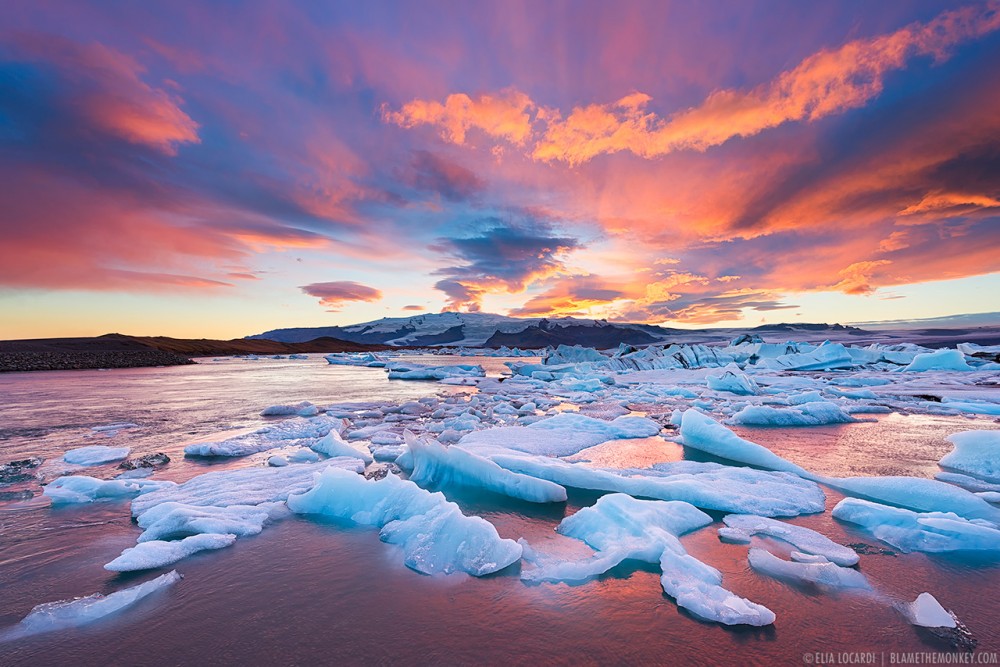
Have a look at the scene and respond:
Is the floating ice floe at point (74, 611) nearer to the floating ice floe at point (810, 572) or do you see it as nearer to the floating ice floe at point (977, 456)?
the floating ice floe at point (810, 572)

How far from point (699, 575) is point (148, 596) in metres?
3.24

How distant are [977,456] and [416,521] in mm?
6380

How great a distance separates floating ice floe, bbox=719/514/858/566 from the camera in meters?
2.87

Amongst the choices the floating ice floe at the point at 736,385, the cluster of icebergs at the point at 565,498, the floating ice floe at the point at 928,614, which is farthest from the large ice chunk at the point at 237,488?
→ the floating ice floe at the point at 736,385

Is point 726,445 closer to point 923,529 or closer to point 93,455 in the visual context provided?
point 923,529

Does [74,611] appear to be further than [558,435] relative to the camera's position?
No

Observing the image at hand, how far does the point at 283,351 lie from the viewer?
221ft

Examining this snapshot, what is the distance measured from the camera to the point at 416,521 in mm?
3303

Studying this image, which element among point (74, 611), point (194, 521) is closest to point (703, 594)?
point (74, 611)

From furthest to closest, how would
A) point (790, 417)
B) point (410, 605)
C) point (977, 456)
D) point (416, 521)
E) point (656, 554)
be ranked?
point (790, 417), point (977, 456), point (416, 521), point (656, 554), point (410, 605)

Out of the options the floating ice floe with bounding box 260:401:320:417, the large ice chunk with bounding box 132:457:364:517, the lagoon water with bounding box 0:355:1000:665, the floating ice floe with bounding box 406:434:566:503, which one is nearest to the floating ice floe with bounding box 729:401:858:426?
the lagoon water with bounding box 0:355:1000:665

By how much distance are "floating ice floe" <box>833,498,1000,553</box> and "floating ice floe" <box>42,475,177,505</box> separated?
6.28m

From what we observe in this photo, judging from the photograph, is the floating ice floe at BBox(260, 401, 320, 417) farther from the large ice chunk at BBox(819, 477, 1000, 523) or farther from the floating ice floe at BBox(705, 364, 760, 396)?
the floating ice floe at BBox(705, 364, 760, 396)

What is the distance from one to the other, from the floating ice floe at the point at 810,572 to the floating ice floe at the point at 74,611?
375 centimetres
